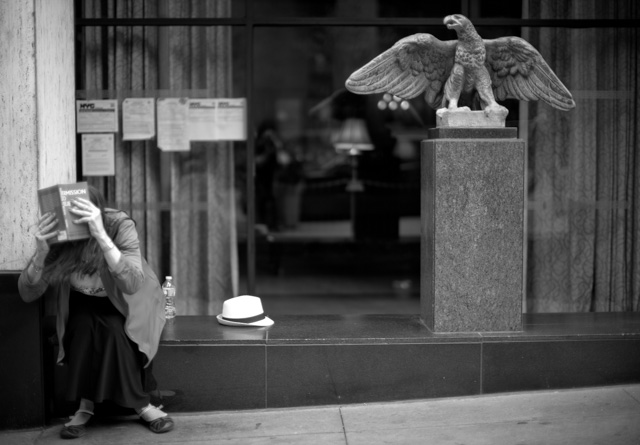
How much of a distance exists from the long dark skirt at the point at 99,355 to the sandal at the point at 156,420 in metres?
0.18

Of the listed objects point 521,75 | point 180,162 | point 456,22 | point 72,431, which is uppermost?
point 456,22

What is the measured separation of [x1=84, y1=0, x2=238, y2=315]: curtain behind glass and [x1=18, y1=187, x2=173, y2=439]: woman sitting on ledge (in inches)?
95.2

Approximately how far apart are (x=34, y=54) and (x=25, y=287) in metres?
1.57

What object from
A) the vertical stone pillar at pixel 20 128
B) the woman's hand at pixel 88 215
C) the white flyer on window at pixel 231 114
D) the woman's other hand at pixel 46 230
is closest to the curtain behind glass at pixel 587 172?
the white flyer on window at pixel 231 114

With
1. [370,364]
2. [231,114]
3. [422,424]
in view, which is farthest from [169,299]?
[422,424]

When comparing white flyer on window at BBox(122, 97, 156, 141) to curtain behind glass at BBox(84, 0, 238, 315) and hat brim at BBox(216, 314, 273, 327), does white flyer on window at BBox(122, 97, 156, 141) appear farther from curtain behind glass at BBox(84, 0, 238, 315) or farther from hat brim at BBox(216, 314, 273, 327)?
hat brim at BBox(216, 314, 273, 327)

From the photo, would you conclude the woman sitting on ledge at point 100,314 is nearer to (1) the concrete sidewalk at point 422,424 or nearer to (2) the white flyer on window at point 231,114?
(1) the concrete sidewalk at point 422,424

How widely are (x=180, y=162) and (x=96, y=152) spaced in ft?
2.36

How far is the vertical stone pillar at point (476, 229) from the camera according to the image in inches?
250

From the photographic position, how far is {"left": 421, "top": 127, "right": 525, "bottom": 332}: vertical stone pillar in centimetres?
635

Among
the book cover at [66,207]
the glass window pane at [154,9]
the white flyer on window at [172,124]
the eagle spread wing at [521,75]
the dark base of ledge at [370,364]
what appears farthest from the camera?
the white flyer on window at [172,124]

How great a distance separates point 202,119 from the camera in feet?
26.6

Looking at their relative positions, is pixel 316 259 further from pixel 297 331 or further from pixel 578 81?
pixel 297 331

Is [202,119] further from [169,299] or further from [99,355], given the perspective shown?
[99,355]
